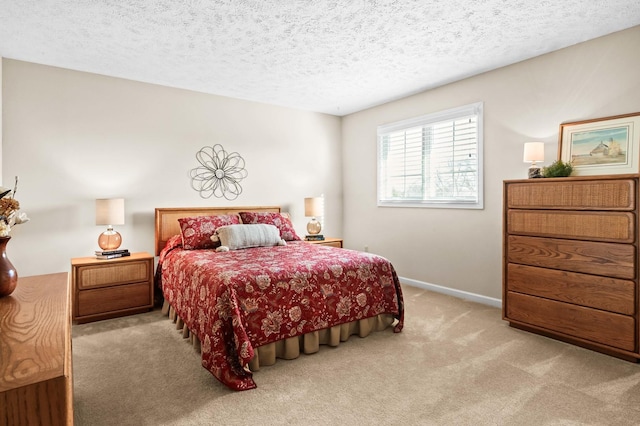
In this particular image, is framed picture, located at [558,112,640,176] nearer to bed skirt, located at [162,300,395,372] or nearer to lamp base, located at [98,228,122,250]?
bed skirt, located at [162,300,395,372]

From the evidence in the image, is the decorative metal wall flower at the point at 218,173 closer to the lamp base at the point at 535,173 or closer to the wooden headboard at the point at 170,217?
the wooden headboard at the point at 170,217

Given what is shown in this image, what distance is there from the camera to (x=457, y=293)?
421 centimetres

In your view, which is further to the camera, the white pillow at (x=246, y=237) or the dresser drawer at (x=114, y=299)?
the white pillow at (x=246, y=237)

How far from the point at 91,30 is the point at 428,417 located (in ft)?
11.8

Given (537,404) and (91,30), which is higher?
(91,30)

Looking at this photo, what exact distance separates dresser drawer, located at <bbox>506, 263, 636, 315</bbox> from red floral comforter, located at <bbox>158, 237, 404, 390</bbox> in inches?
41.2

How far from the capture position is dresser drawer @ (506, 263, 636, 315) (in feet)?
8.29

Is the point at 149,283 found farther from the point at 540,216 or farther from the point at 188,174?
the point at 540,216

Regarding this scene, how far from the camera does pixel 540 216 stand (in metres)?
3.00

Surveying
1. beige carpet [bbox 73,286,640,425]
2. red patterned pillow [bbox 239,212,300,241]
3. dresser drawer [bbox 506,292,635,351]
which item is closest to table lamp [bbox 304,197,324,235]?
red patterned pillow [bbox 239,212,300,241]

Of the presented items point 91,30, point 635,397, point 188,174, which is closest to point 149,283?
point 188,174

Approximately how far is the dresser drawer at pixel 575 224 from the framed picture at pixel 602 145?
0.54 metres

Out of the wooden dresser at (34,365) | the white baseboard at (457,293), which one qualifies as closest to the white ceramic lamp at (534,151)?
the white baseboard at (457,293)

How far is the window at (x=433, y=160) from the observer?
13.3 ft
